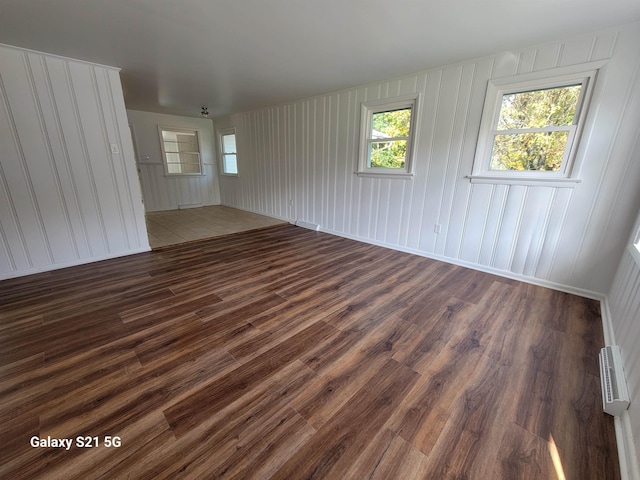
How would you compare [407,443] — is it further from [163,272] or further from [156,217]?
[156,217]

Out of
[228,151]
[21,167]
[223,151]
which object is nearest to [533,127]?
[21,167]

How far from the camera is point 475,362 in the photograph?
1.67 meters

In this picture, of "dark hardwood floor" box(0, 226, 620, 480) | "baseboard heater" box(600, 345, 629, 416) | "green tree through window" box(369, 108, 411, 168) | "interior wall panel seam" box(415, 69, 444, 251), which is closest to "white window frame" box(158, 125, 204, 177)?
"dark hardwood floor" box(0, 226, 620, 480)

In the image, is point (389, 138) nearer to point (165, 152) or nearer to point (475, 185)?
point (475, 185)

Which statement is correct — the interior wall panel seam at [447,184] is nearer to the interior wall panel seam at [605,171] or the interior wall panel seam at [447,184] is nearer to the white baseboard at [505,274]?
the white baseboard at [505,274]

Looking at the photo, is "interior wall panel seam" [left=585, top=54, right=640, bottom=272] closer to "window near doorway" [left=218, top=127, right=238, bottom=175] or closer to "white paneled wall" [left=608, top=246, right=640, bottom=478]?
"white paneled wall" [left=608, top=246, right=640, bottom=478]

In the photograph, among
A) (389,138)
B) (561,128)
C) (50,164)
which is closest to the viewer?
(561,128)

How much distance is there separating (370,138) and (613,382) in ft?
11.5

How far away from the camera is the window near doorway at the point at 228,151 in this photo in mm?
6500

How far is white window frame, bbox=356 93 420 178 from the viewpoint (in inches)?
131

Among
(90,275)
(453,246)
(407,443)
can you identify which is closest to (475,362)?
(407,443)

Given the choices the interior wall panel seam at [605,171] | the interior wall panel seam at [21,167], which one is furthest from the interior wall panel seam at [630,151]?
the interior wall panel seam at [21,167]

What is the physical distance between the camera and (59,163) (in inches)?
111

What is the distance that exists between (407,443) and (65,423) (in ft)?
5.26
